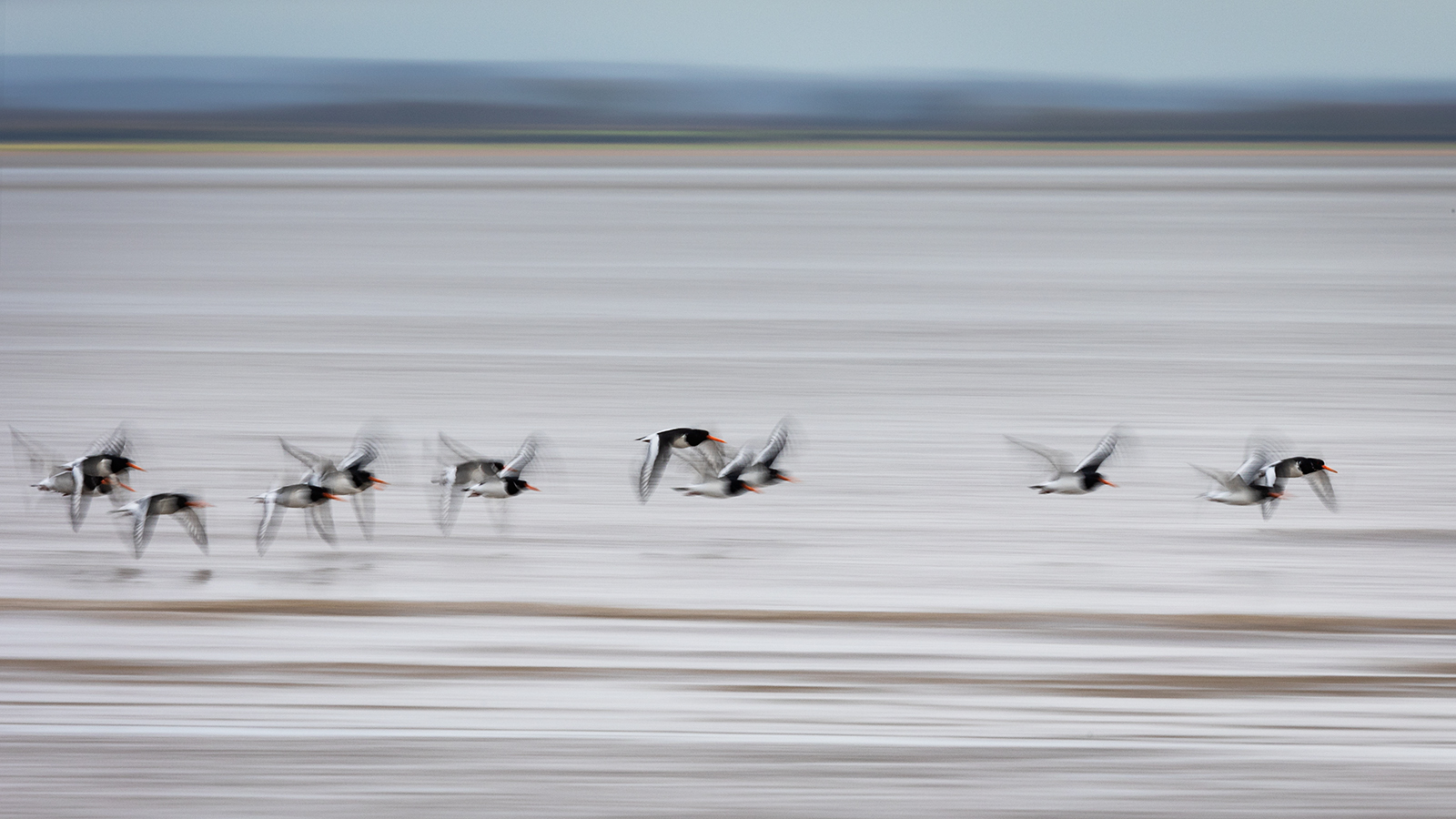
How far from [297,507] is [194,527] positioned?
51 centimetres

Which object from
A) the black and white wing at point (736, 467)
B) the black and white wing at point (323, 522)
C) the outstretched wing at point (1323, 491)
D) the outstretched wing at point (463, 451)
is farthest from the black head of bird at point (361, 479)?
the outstretched wing at point (1323, 491)

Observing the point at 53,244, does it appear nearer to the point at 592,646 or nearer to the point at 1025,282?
the point at 1025,282

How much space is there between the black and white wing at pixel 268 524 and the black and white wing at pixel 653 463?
155cm

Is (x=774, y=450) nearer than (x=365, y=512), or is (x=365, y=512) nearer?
(x=774, y=450)

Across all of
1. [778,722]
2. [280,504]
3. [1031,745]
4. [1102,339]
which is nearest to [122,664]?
[280,504]

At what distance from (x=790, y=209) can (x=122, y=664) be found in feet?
111

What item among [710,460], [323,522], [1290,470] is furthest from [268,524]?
[1290,470]

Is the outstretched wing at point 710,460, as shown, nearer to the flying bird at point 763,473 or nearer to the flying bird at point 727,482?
the flying bird at point 727,482

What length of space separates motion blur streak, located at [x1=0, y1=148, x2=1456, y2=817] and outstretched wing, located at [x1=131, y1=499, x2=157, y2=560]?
0.09 m

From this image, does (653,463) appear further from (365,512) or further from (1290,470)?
(1290,470)

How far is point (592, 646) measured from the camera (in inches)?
216

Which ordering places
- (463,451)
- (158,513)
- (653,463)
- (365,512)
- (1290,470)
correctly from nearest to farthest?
(158,513)
(1290,470)
(653,463)
(365,512)
(463,451)

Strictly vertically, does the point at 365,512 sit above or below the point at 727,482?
below

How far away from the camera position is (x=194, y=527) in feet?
21.9
